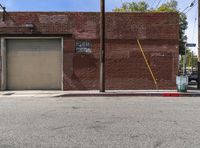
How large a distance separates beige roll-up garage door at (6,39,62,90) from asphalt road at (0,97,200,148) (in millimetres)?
11670

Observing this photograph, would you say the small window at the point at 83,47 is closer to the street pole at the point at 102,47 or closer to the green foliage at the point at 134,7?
the street pole at the point at 102,47

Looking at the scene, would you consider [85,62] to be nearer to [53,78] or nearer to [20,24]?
[53,78]

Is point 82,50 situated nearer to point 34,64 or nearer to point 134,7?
point 34,64

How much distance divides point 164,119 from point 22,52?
16189mm

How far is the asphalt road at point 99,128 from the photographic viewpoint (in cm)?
909

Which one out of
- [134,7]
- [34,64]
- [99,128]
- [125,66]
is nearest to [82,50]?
[125,66]

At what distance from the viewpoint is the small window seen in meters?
27.0

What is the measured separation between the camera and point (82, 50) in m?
27.0

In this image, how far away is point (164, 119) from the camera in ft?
41.9

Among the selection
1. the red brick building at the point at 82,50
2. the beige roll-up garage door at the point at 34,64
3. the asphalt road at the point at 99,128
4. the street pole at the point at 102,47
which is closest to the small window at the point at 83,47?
the red brick building at the point at 82,50

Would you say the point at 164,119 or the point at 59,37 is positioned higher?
the point at 59,37

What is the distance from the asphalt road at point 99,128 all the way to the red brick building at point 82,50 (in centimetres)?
1151

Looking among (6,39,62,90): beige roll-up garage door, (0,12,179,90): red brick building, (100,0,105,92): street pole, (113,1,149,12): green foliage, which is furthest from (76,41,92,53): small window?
(113,1,149,12): green foliage

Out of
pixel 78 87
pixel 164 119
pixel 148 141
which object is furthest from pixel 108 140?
pixel 78 87
